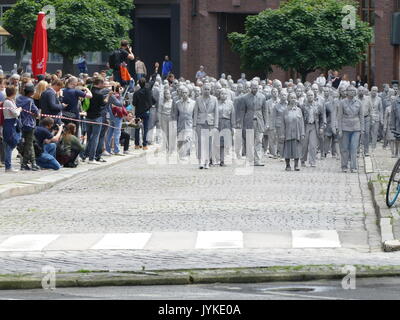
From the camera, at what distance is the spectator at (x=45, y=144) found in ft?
86.9

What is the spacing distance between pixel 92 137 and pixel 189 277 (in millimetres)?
17301

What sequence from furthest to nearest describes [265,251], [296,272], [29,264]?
[265,251] < [29,264] < [296,272]

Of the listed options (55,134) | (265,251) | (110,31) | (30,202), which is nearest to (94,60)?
(110,31)

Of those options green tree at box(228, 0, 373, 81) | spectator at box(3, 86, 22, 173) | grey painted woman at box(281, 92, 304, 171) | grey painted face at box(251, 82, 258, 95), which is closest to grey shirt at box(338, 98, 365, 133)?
grey painted woman at box(281, 92, 304, 171)

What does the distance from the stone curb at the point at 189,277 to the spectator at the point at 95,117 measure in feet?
55.4

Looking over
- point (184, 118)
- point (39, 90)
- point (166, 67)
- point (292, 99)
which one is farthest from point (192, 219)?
point (166, 67)

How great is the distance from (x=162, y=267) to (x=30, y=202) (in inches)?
319

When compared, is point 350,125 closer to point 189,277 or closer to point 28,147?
point 28,147

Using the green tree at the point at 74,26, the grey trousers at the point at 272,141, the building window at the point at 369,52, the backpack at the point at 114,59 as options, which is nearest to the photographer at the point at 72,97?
Result: the grey trousers at the point at 272,141

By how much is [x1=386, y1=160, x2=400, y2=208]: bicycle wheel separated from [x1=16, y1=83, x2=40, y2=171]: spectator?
8.68 meters

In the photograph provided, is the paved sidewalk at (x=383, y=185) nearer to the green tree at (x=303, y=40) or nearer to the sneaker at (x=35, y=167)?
the sneaker at (x=35, y=167)

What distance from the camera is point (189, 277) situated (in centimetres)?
1220

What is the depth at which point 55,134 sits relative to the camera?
27203 mm
